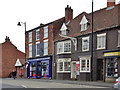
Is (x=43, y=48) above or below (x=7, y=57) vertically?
above

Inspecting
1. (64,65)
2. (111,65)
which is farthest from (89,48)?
(64,65)

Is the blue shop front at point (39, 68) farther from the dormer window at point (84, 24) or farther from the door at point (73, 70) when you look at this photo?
the dormer window at point (84, 24)

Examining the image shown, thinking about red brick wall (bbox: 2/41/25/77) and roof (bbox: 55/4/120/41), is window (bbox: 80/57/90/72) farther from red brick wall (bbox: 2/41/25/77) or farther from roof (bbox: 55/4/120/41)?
red brick wall (bbox: 2/41/25/77)

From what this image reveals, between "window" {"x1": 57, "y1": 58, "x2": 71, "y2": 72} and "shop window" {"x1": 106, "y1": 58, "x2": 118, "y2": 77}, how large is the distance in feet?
26.5

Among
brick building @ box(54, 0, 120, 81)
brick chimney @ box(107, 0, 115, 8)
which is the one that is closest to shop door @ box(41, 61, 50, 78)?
brick building @ box(54, 0, 120, 81)

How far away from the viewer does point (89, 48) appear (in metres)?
28.2

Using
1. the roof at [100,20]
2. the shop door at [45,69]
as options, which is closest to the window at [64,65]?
the shop door at [45,69]

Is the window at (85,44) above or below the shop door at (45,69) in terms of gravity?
above

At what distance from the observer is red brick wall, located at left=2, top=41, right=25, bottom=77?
51.6m

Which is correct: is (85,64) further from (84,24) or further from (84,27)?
(84,24)

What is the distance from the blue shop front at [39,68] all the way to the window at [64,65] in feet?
9.31

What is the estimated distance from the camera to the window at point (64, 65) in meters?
32.0

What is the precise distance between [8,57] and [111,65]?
33.3 metres

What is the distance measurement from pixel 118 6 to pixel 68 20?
11.2 m
